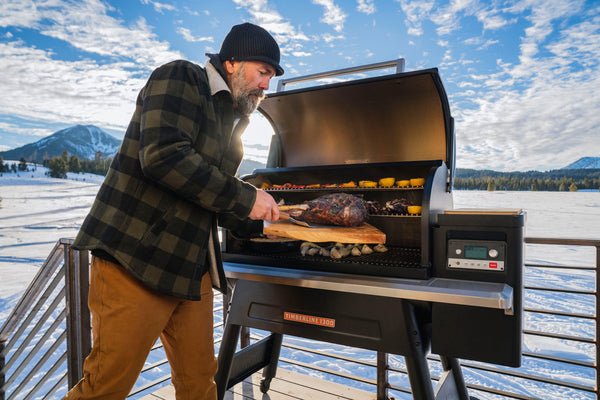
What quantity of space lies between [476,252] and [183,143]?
3.95ft

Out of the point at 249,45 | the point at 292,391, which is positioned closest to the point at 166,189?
the point at 249,45

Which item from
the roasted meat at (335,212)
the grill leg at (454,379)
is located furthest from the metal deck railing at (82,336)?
the roasted meat at (335,212)

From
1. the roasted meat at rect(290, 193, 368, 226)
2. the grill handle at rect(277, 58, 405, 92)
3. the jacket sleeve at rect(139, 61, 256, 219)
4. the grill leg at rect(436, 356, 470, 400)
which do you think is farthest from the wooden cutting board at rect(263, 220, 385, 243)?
the grill handle at rect(277, 58, 405, 92)

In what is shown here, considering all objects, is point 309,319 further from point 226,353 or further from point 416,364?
point 226,353

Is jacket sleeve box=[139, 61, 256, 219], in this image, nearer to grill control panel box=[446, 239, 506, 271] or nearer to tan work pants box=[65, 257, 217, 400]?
tan work pants box=[65, 257, 217, 400]

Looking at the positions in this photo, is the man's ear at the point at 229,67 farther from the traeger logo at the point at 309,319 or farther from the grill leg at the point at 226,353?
the grill leg at the point at 226,353

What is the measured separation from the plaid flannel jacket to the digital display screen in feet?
2.99

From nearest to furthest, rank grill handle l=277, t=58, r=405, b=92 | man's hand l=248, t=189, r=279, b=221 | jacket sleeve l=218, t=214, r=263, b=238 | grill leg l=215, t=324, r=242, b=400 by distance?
man's hand l=248, t=189, r=279, b=221 → jacket sleeve l=218, t=214, r=263, b=238 → grill leg l=215, t=324, r=242, b=400 → grill handle l=277, t=58, r=405, b=92

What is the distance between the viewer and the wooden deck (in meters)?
2.57

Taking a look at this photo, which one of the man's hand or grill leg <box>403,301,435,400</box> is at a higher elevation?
the man's hand

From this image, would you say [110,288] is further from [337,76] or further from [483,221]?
[337,76]

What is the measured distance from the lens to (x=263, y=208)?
1.33 metres

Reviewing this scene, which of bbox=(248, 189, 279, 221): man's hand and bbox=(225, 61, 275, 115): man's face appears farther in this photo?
bbox=(225, 61, 275, 115): man's face

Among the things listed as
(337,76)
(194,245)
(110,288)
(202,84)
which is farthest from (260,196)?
(337,76)
